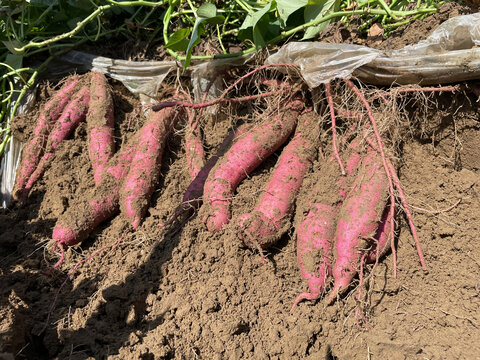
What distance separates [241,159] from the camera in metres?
2.00

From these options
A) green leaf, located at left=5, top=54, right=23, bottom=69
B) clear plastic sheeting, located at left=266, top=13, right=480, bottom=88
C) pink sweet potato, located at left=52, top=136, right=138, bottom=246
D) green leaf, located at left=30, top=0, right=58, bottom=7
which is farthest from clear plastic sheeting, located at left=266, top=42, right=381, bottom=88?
green leaf, located at left=5, top=54, right=23, bottom=69

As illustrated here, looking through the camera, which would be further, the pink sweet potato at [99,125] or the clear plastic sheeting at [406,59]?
the pink sweet potato at [99,125]

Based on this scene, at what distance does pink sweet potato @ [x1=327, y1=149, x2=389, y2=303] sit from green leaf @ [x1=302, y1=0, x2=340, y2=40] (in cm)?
67

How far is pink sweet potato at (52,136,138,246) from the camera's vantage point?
204 cm

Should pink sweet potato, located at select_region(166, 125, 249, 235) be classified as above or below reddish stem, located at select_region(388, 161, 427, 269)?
above

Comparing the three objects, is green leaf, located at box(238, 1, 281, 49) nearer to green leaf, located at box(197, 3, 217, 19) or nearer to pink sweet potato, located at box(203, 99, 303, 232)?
green leaf, located at box(197, 3, 217, 19)

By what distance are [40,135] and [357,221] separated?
5.66ft

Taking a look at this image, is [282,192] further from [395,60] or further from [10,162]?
[10,162]

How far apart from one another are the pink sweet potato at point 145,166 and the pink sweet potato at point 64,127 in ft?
1.34

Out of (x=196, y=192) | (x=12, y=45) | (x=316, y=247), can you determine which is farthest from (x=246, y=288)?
(x=12, y=45)

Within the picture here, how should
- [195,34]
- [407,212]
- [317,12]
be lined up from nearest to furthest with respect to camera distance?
[407,212] < [195,34] < [317,12]

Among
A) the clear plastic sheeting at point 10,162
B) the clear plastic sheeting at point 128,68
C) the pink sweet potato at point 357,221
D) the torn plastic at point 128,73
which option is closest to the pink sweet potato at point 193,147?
the torn plastic at point 128,73

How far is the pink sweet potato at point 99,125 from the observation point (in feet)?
7.45

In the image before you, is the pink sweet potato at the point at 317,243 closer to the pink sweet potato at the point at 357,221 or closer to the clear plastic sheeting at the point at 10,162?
the pink sweet potato at the point at 357,221
